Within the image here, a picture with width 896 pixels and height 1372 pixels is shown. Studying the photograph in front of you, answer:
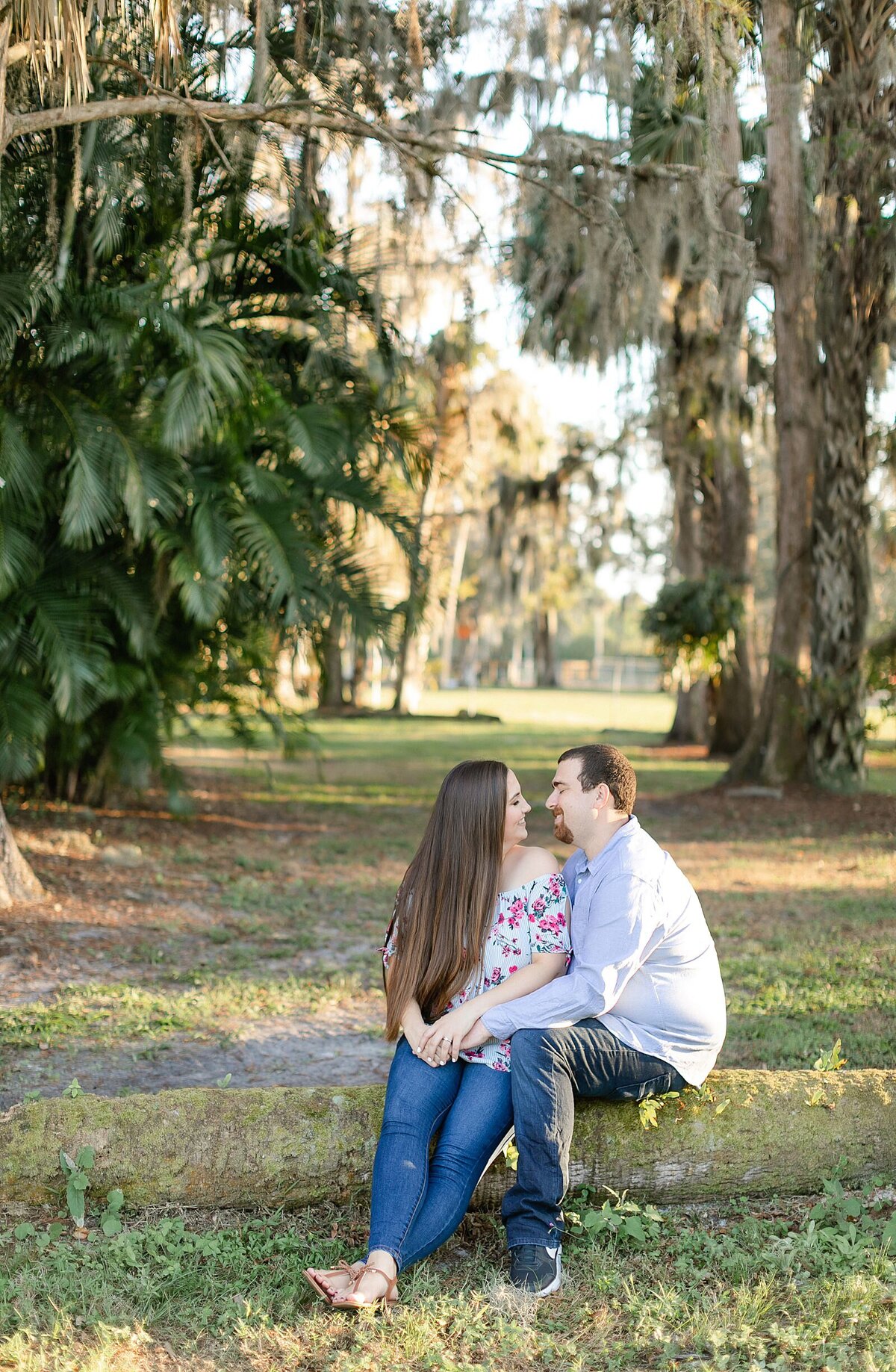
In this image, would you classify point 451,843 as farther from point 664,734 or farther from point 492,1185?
point 664,734

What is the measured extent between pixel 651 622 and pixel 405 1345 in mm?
13283

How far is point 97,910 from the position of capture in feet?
24.0

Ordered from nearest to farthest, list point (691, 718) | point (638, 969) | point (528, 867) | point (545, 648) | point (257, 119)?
point (638, 969) → point (528, 867) → point (257, 119) → point (691, 718) → point (545, 648)

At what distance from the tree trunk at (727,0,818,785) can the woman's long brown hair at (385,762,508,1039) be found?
931cm

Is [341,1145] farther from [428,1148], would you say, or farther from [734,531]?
[734,531]

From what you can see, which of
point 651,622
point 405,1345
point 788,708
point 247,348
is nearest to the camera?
point 405,1345

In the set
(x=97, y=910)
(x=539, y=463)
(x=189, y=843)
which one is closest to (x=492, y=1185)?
(x=97, y=910)

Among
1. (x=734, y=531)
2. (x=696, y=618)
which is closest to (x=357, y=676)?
(x=734, y=531)

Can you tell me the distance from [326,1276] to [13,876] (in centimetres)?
468

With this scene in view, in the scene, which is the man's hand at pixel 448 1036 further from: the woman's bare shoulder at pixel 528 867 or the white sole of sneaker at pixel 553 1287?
the white sole of sneaker at pixel 553 1287

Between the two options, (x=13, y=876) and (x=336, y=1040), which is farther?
(x=13, y=876)

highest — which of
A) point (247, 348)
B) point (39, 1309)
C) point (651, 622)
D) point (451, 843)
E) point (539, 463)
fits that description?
point (539, 463)

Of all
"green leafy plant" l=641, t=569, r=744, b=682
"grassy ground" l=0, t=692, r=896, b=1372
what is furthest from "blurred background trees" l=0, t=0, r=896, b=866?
"green leafy plant" l=641, t=569, r=744, b=682

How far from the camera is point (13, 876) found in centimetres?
707
